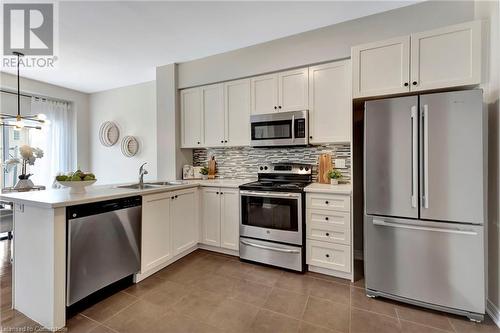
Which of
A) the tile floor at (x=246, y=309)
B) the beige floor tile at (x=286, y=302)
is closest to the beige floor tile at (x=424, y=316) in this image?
the tile floor at (x=246, y=309)

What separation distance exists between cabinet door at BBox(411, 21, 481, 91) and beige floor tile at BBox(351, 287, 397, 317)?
185 centimetres

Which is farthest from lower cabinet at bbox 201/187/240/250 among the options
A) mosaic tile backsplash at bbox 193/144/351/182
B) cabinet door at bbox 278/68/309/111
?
cabinet door at bbox 278/68/309/111

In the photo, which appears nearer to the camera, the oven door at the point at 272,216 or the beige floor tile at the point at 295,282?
the beige floor tile at the point at 295,282

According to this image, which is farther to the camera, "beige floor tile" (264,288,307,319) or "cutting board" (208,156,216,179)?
"cutting board" (208,156,216,179)

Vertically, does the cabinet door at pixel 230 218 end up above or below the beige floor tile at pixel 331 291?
above

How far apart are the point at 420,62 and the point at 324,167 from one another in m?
1.35

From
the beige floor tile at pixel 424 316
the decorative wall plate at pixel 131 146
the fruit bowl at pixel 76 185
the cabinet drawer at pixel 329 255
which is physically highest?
the decorative wall plate at pixel 131 146

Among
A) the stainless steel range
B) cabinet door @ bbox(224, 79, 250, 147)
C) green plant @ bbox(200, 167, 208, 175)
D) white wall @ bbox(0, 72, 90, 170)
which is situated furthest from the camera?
white wall @ bbox(0, 72, 90, 170)

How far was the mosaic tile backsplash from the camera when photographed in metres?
2.86

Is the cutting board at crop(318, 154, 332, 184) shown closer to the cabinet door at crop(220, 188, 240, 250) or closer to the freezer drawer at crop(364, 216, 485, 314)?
the freezer drawer at crop(364, 216, 485, 314)

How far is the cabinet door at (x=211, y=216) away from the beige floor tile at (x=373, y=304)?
64.9 inches

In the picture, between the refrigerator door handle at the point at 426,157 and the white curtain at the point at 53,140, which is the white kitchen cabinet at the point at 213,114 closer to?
the refrigerator door handle at the point at 426,157

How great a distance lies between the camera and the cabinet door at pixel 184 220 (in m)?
2.68

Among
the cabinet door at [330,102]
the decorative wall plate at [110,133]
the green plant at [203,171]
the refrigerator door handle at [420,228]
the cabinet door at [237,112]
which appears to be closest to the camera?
the refrigerator door handle at [420,228]
